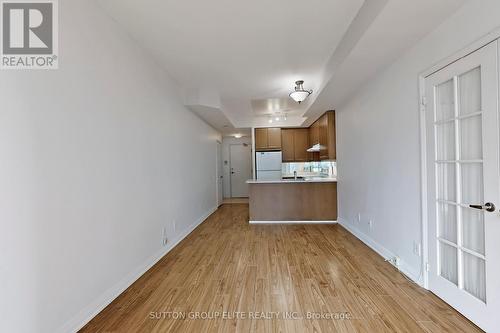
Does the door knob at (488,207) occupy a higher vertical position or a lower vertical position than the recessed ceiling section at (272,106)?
lower

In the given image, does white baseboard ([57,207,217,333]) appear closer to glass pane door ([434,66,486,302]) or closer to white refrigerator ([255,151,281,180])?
glass pane door ([434,66,486,302])

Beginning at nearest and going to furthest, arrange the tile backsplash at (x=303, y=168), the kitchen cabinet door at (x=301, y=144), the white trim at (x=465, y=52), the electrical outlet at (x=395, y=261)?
1. the white trim at (x=465, y=52)
2. the electrical outlet at (x=395, y=261)
3. the tile backsplash at (x=303, y=168)
4. the kitchen cabinet door at (x=301, y=144)

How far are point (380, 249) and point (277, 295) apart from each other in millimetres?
1768

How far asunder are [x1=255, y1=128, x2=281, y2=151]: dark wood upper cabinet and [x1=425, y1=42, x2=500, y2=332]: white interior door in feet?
17.0

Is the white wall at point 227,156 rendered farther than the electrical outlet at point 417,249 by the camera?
Yes

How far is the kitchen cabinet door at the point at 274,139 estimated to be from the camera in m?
7.49

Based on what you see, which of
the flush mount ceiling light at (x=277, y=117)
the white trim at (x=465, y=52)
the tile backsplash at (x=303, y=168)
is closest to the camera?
the white trim at (x=465, y=52)

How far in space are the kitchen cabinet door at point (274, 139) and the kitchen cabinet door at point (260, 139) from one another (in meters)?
0.12

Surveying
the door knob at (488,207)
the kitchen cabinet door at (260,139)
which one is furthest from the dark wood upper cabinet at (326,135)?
the door knob at (488,207)

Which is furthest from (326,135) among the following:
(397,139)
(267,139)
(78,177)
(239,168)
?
(78,177)

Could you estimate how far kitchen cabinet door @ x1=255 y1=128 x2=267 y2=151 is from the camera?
24.7 feet

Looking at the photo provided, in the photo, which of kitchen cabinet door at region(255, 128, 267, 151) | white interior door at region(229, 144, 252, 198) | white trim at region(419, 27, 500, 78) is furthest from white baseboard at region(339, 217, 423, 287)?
white interior door at region(229, 144, 252, 198)

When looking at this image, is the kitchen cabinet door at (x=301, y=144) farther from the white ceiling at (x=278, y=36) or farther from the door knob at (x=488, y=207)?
the door knob at (x=488, y=207)

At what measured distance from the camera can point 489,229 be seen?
5.63ft
